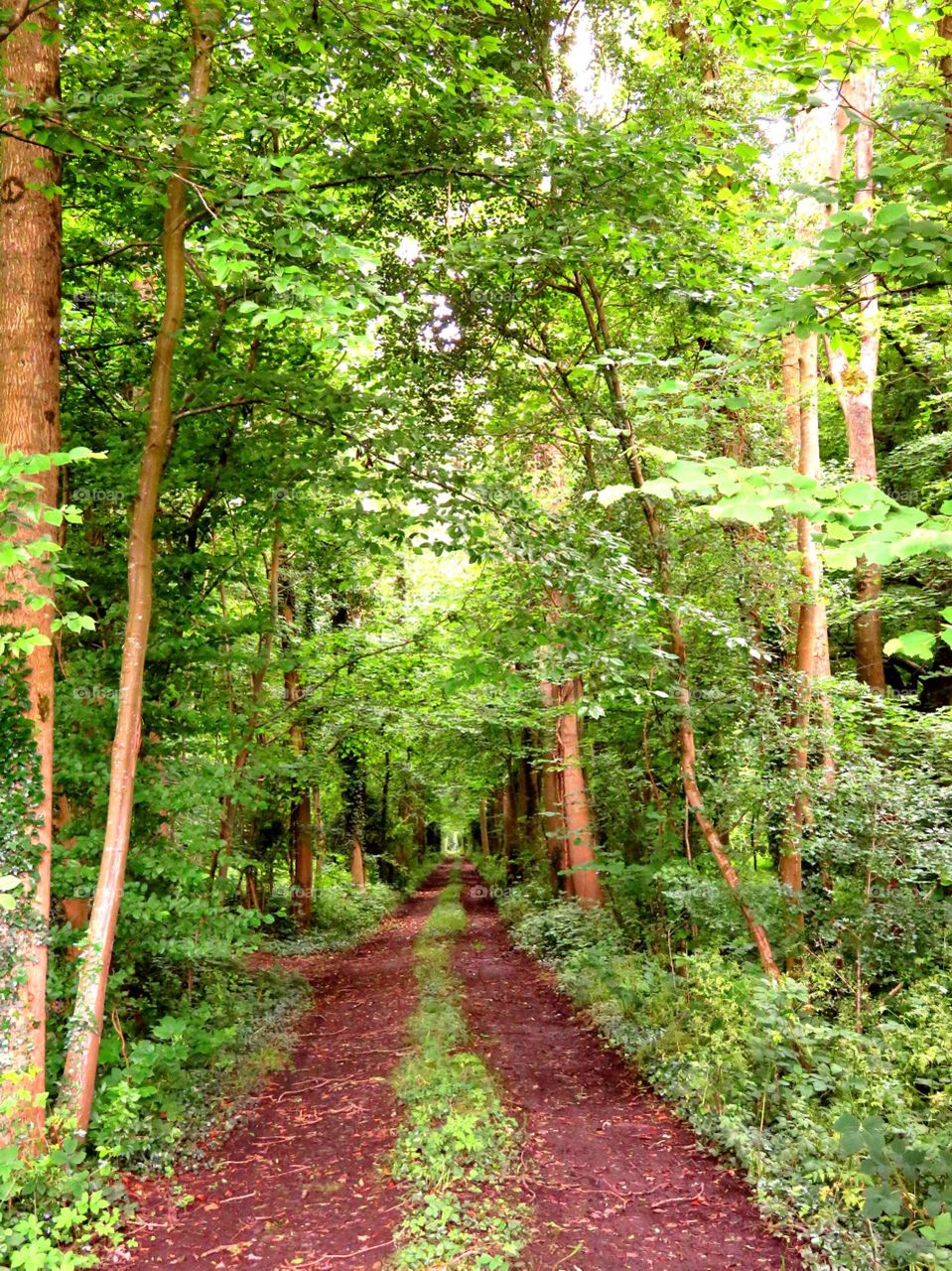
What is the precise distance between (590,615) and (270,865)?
31.2 feet

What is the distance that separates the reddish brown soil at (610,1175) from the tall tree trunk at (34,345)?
3.38 metres

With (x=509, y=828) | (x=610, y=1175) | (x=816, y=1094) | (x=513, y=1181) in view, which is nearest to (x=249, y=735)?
(x=513, y=1181)

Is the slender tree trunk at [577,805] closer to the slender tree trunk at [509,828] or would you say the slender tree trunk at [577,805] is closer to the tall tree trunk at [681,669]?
the tall tree trunk at [681,669]

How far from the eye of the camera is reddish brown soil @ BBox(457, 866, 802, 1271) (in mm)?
4059

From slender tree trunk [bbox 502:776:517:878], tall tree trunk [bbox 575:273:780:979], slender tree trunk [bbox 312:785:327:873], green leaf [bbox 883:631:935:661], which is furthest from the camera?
slender tree trunk [bbox 502:776:517:878]

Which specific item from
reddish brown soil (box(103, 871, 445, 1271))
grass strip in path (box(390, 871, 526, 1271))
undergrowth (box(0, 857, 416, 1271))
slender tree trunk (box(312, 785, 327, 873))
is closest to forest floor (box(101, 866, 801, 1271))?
reddish brown soil (box(103, 871, 445, 1271))

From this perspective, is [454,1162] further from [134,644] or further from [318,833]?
[318,833]

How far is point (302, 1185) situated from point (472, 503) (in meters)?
4.99

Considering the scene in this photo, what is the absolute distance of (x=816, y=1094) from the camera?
5.24m

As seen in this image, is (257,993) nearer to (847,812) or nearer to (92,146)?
(847,812)

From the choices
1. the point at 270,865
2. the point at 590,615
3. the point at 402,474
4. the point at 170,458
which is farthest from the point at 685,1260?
the point at 270,865

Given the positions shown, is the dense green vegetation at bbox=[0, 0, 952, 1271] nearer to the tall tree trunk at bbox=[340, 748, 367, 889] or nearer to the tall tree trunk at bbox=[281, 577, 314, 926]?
the tall tree trunk at bbox=[281, 577, 314, 926]

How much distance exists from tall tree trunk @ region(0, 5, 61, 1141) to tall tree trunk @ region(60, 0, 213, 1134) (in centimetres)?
28

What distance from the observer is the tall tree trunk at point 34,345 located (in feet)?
15.4
